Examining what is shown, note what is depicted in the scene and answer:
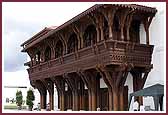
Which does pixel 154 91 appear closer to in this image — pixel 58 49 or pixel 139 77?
pixel 139 77

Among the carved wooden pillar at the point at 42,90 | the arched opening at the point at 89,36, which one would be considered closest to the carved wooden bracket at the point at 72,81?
the arched opening at the point at 89,36

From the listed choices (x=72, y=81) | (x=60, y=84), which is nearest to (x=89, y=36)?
(x=72, y=81)

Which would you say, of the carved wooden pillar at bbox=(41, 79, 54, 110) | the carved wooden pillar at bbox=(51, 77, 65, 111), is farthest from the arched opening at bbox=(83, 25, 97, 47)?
the carved wooden pillar at bbox=(41, 79, 54, 110)

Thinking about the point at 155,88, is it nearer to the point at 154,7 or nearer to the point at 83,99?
the point at 154,7

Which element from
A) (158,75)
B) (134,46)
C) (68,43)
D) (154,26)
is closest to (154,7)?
(154,26)

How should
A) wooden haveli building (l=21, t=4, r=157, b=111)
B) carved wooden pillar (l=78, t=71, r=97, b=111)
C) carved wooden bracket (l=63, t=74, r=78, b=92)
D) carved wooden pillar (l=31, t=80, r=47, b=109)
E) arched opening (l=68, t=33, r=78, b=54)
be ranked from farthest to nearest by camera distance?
carved wooden pillar (l=31, t=80, r=47, b=109), arched opening (l=68, t=33, r=78, b=54), carved wooden bracket (l=63, t=74, r=78, b=92), carved wooden pillar (l=78, t=71, r=97, b=111), wooden haveli building (l=21, t=4, r=157, b=111)

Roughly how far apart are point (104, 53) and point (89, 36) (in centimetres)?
349

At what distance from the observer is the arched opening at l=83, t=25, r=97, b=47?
17828 millimetres

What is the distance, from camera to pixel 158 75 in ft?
49.6

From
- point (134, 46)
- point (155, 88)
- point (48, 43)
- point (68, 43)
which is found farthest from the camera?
point (48, 43)

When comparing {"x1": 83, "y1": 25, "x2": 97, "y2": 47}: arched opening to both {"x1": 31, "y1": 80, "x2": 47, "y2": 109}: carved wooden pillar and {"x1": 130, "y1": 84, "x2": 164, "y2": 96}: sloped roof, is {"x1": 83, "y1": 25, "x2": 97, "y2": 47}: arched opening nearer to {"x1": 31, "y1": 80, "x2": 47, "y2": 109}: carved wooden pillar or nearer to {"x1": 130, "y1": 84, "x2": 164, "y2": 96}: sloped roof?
{"x1": 130, "y1": 84, "x2": 164, "y2": 96}: sloped roof

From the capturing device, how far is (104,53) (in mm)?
14789

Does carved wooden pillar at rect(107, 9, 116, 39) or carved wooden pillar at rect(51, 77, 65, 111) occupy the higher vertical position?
carved wooden pillar at rect(107, 9, 116, 39)

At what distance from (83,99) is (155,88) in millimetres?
6363
